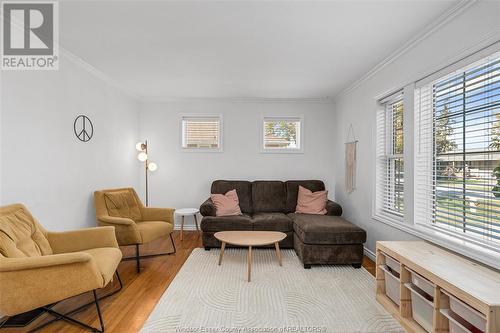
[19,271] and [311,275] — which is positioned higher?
[19,271]

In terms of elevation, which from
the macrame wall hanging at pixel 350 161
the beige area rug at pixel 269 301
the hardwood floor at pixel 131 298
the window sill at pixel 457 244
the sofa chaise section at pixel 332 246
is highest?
the macrame wall hanging at pixel 350 161

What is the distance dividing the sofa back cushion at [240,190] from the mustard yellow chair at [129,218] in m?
1.08

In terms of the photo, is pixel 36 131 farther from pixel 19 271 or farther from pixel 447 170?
pixel 447 170

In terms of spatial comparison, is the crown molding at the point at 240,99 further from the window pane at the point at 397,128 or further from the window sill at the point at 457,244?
the window sill at the point at 457,244

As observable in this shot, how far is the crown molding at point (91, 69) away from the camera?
2925mm

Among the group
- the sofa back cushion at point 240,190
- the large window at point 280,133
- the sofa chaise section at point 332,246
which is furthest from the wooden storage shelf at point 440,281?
the large window at point 280,133

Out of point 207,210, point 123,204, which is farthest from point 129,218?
point 207,210

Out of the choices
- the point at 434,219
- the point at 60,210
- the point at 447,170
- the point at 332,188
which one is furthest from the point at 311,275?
the point at 60,210

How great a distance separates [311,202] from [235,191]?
1297 millimetres

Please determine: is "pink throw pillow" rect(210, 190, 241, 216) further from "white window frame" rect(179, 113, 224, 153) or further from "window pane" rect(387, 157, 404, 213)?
"window pane" rect(387, 157, 404, 213)

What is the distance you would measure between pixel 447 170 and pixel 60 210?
395 centimetres

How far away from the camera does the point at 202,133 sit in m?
5.04

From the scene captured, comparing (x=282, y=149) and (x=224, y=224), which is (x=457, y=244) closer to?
(x=224, y=224)

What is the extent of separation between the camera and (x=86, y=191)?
3.38 meters
